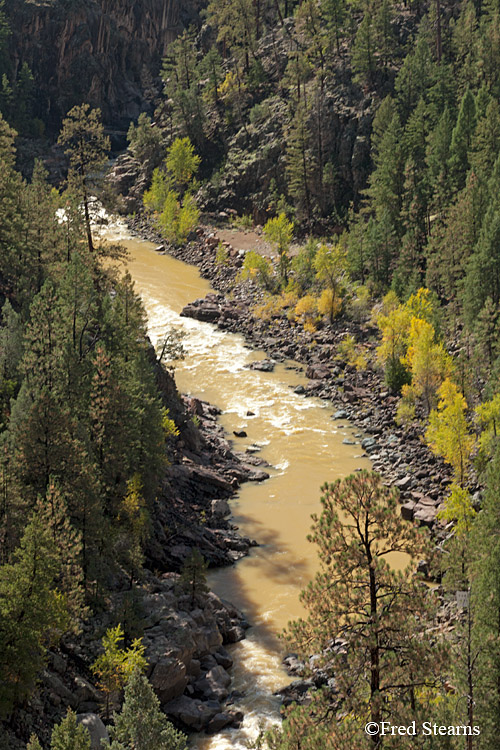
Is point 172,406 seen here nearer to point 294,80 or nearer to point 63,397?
point 63,397

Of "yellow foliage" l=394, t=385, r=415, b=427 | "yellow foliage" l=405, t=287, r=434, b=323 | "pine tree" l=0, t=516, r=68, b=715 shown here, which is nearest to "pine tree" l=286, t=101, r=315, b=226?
"yellow foliage" l=405, t=287, r=434, b=323

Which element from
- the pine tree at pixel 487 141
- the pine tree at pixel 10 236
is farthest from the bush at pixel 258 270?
the pine tree at pixel 10 236

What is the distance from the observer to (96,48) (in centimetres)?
16462

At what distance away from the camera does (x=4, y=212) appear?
184 ft

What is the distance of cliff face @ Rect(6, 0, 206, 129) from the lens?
522 feet

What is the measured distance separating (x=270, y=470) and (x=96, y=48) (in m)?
135

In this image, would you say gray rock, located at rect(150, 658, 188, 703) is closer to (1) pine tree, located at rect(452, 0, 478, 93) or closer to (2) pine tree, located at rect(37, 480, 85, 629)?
(2) pine tree, located at rect(37, 480, 85, 629)

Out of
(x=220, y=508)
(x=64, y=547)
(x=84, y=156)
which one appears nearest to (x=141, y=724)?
(x=64, y=547)

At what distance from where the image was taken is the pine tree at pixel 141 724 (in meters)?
22.7

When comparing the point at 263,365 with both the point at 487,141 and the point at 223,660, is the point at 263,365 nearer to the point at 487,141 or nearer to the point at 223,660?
the point at 487,141

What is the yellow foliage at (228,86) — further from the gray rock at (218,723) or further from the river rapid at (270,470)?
the gray rock at (218,723)

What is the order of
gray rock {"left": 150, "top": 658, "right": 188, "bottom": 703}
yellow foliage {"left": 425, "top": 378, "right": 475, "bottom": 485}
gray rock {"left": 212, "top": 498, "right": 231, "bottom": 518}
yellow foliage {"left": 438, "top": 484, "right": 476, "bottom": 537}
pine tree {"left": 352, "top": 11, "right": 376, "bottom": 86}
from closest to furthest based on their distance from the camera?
1. gray rock {"left": 150, "top": 658, "right": 188, "bottom": 703}
2. yellow foliage {"left": 438, "top": 484, "right": 476, "bottom": 537}
3. yellow foliage {"left": 425, "top": 378, "right": 475, "bottom": 485}
4. gray rock {"left": 212, "top": 498, "right": 231, "bottom": 518}
5. pine tree {"left": 352, "top": 11, "right": 376, "bottom": 86}

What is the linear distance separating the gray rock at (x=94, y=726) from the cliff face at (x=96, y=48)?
149 m

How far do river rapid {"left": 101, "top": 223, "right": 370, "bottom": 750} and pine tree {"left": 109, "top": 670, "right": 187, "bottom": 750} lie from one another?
8036 mm
